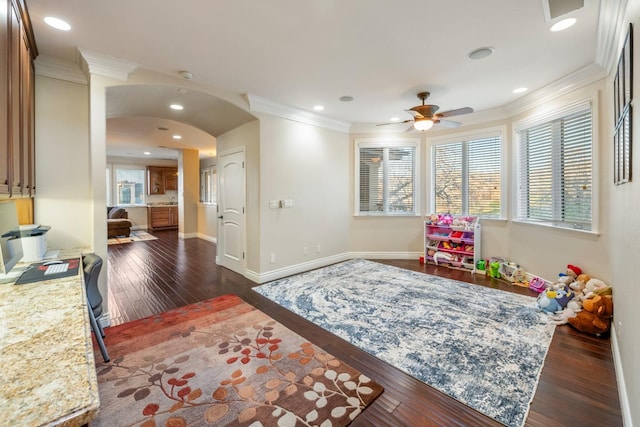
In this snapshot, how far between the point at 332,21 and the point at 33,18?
91.7 inches

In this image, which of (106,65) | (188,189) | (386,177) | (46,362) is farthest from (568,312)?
(188,189)

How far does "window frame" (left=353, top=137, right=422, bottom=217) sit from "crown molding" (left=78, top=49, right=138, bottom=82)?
→ 12.4 ft

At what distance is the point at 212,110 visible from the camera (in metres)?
3.96

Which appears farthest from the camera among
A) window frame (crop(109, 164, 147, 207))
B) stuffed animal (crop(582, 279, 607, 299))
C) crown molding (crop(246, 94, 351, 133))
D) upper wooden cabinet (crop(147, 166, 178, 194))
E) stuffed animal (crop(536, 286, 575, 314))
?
upper wooden cabinet (crop(147, 166, 178, 194))

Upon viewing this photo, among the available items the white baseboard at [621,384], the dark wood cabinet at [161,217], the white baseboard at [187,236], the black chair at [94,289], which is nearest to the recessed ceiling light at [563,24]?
the white baseboard at [621,384]

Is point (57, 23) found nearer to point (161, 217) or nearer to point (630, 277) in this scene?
point (630, 277)

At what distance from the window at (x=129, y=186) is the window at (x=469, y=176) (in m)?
10.1

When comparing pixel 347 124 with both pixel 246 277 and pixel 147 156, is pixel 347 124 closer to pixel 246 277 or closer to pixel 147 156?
pixel 246 277

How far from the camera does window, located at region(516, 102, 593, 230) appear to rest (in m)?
3.25

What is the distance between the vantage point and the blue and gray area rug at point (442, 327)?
6.27 feet

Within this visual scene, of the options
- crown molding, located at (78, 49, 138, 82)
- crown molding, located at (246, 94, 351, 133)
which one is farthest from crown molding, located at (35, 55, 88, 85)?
crown molding, located at (246, 94, 351, 133)

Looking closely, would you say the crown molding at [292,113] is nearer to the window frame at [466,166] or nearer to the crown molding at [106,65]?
the crown molding at [106,65]

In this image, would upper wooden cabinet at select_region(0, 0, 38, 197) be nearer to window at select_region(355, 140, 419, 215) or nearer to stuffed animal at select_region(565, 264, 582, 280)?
window at select_region(355, 140, 419, 215)

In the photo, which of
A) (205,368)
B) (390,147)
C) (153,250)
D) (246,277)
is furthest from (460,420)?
(153,250)
